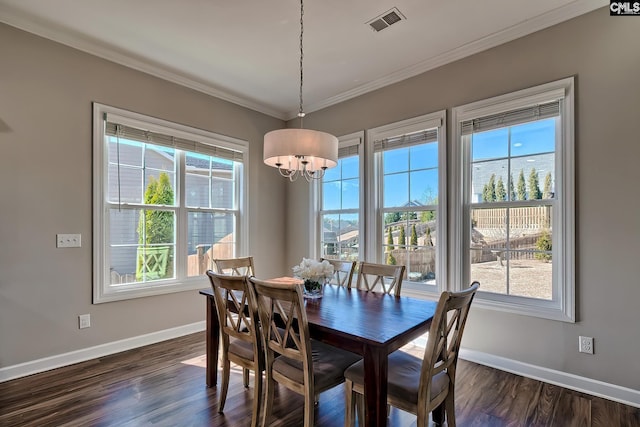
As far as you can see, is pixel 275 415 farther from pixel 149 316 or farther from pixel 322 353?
pixel 149 316

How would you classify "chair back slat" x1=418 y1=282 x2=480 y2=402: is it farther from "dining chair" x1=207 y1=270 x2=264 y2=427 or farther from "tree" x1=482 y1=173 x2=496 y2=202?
"tree" x1=482 y1=173 x2=496 y2=202

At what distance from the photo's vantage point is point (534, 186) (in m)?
2.69

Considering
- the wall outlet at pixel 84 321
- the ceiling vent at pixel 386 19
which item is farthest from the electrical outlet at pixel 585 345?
the wall outlet at pixel 84 321

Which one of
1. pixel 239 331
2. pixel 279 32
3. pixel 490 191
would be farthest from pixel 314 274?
pixel 279 32

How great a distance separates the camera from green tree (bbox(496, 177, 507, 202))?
2.85 m

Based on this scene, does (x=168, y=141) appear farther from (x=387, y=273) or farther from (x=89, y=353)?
(x=387, y=273)

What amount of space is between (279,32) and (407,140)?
1.69 metres

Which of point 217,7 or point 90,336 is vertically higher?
point 217,7

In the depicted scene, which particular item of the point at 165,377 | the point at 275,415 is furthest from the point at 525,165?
the point at 165,377

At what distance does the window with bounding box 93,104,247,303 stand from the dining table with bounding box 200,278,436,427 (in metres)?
1.37

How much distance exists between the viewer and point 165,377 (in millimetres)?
2566

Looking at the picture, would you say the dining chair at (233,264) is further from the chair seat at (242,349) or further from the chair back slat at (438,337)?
the chair back slat at (438,337)

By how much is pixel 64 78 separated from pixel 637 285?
15.9 ft

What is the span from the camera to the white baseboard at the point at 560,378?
7.25ft
